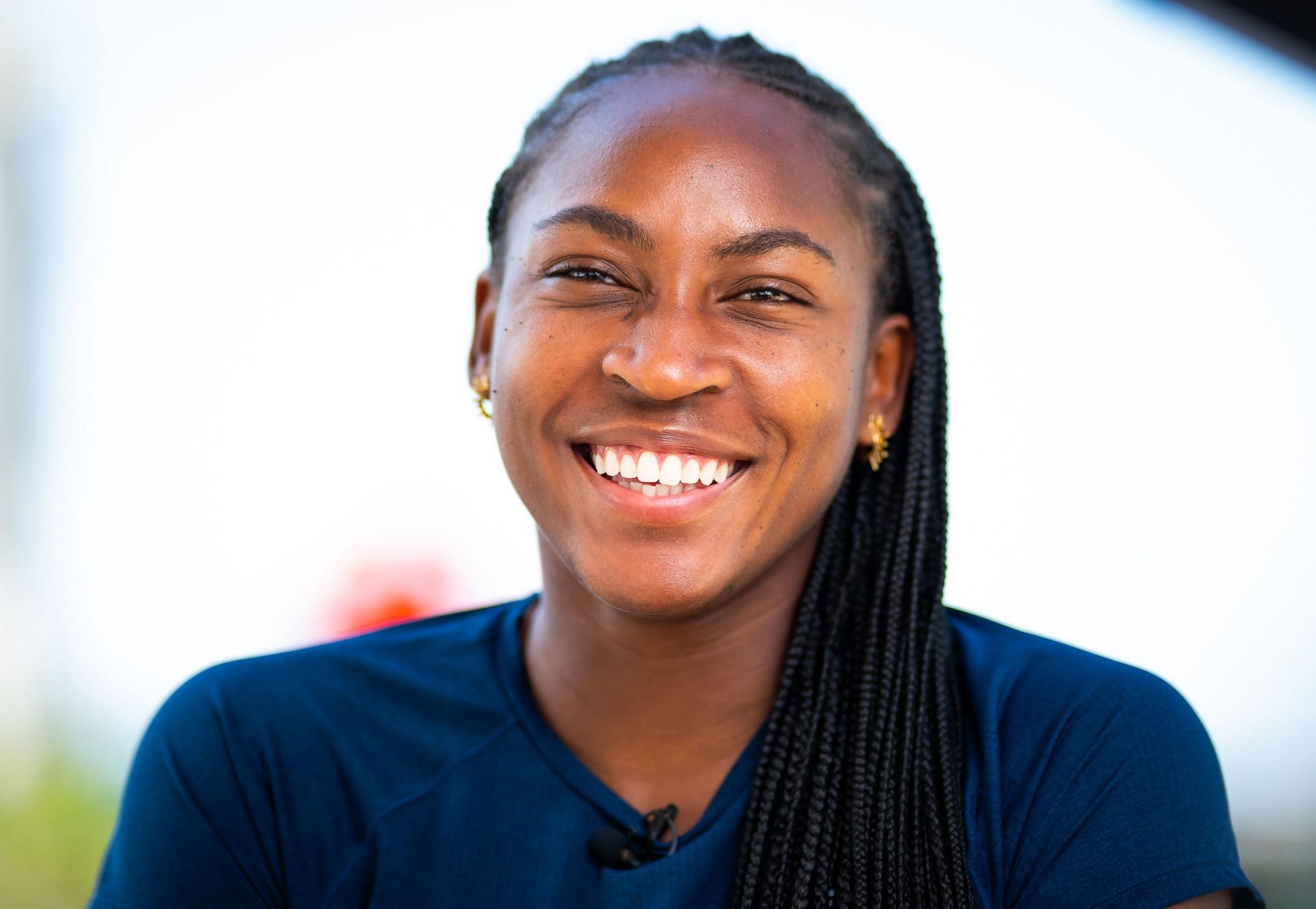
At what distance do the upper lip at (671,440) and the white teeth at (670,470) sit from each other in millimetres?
12

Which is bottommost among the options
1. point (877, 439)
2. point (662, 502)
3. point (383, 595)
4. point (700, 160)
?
point (383, 595)

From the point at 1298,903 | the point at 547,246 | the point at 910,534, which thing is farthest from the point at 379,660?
the point at 1298,903

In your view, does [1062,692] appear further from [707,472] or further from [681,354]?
[681,354]

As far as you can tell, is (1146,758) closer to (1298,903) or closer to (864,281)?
(864,281)

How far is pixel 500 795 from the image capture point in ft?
6.25

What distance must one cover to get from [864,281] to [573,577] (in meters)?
0.64

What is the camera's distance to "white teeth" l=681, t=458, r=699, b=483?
1750 mm

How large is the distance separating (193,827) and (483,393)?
79cm

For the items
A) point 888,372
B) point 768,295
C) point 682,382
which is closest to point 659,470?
point 682,382

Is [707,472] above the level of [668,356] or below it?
below

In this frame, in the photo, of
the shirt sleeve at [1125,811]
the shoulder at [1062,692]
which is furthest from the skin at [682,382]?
the shirt sleeve at [1125,811]

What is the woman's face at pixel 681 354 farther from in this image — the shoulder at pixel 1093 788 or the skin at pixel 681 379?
the shoulder at pixel 1093 788

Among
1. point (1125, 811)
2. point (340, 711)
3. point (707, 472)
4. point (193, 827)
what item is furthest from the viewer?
point (340, 711)

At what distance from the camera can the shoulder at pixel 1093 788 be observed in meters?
1.62
